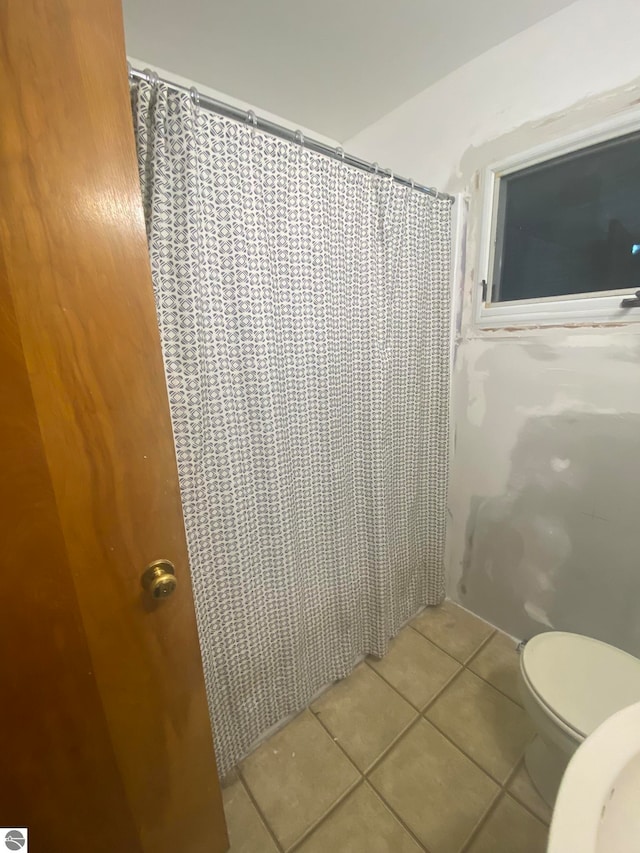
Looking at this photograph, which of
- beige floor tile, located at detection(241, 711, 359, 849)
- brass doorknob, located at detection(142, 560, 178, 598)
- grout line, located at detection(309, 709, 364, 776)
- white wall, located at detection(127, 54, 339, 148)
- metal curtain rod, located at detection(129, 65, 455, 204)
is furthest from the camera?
white wall, located at detection(127, 54, 339, 148)

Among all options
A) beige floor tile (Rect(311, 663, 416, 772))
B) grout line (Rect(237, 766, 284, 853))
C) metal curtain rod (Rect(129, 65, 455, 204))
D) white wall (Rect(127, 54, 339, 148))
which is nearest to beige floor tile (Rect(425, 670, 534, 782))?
beige floor tile (Rect(311, 663, 416, 772))

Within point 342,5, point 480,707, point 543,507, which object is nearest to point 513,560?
point 543,507

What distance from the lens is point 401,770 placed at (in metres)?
1.08

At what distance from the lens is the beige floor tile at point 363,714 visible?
1154 millimetres

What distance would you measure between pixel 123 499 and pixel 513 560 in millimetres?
1538

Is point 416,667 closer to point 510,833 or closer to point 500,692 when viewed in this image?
point 500,692

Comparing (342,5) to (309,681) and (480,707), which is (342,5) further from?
(480,707)

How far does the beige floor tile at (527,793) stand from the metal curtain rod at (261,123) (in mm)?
1974

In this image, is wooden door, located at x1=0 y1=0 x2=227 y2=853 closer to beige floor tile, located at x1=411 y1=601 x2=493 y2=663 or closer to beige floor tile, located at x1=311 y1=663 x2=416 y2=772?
beige floor tile, located at x1=311 y1=663 x2=416 y2=772

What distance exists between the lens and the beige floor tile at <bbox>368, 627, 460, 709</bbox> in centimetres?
133

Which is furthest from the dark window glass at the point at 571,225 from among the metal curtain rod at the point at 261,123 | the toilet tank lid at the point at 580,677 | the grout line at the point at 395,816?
the grout line at the point at 395,816

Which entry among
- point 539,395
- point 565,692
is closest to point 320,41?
point 539,395

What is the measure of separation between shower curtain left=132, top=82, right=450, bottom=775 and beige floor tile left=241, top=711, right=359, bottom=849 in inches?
3.2

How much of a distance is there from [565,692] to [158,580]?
3.69ft
